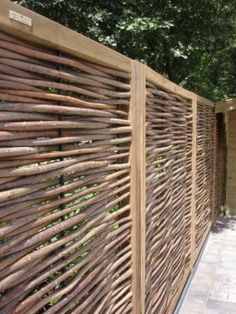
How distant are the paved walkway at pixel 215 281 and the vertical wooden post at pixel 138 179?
183 centimetres

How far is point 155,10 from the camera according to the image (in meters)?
6.19

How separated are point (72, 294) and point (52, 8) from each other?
4962 mm

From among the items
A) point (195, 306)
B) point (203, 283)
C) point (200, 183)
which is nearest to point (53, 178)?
point (195, 306)

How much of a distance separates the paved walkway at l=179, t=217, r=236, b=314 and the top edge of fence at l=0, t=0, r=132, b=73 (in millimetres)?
2994

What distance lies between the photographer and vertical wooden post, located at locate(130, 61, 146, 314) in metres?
2.18

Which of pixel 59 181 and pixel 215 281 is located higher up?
pixel 59 181

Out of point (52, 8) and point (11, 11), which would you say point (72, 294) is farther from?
point (52, 8)

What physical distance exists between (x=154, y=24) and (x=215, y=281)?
3456 mm

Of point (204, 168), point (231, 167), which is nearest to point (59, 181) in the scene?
point (204, 168)

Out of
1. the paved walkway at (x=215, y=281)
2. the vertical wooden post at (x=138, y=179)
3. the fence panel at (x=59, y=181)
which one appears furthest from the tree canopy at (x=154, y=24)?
the fence panel at (x=59, y=181)

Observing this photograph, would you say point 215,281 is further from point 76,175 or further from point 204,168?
point 76,175

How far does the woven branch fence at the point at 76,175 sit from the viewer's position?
1.16 meters

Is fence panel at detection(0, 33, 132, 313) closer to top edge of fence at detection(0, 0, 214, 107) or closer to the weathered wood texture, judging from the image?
top edge of fence at detection(0, 0, 214, 107)

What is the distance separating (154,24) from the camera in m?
5.70
